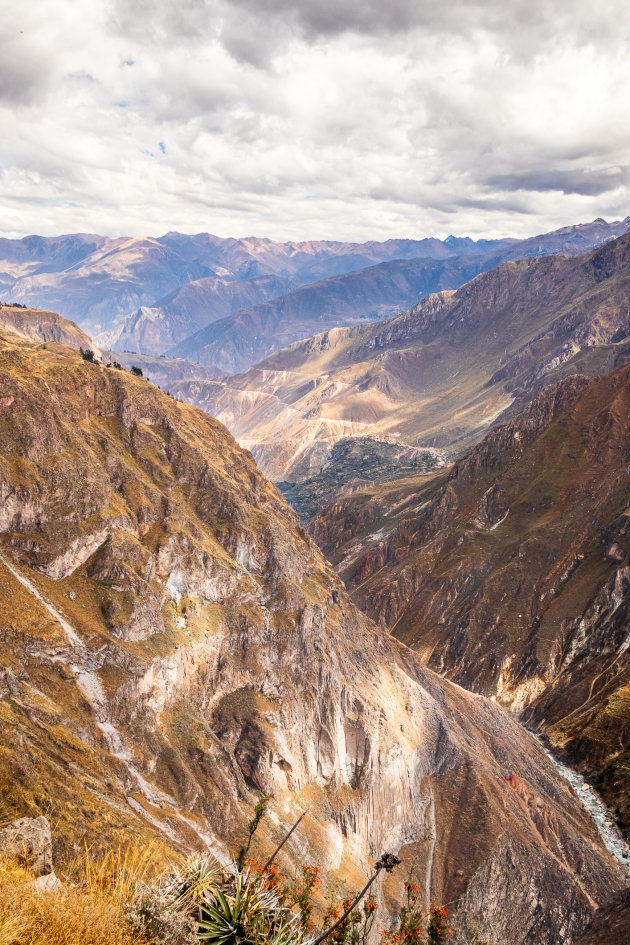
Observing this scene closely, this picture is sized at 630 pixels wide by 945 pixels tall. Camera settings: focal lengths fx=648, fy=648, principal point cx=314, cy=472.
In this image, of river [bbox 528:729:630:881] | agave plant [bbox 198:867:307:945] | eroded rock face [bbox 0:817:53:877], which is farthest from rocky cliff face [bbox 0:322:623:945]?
agave plant [bbox 198:867:307:945]

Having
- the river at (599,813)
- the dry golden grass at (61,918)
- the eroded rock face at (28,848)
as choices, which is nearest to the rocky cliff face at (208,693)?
the river at (599,813)

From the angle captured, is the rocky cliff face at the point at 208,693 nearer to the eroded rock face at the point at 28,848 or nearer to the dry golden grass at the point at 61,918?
the eroded rock face at the point at 28,848

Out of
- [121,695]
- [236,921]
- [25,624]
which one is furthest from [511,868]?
[236,921]

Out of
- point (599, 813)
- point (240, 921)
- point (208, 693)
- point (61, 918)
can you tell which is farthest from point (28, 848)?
point (599, 813)

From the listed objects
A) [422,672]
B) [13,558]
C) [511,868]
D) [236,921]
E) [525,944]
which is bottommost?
[525,944]

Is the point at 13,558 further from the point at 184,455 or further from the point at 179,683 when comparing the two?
the point at 184,455

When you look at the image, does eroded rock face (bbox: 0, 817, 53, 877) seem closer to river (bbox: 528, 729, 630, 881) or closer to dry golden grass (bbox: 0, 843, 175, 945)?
dry golden grass (bbox: 0, 843, 175, 945)
